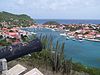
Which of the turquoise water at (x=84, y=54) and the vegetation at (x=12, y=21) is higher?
the turquoise water at (x=84, y=54)

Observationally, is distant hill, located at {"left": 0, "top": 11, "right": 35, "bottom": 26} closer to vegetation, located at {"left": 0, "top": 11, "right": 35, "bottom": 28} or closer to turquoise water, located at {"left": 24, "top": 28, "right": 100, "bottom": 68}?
vegetation, located at {"left": 0, "top": 11, "right": 35, "bottom": 28}

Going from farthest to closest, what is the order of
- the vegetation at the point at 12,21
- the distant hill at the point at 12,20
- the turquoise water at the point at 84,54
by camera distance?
the distant hill at the point at 12,20 → the vegetation at the point at 12,21 → the turquoise water at the point at 84,54

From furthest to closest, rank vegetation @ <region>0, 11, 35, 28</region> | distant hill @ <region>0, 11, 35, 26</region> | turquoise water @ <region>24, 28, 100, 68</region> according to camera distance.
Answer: distant hill @ <region>0, 11, 35, 26</region>, vegetation @ <region>0, 11, 35, 28</region>, turquoise water @ <region>24, 28, 100, 68</region>

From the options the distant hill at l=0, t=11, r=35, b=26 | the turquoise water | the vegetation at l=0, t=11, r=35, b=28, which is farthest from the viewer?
the distant hill at l=0, t=11, r=35, b=26

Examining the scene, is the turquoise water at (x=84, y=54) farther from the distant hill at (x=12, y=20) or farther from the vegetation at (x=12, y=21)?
the distant hill at (x=12, y=20)

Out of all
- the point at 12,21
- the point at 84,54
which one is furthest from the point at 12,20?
the point at 84,54

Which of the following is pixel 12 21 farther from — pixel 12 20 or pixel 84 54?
pixel 84 54

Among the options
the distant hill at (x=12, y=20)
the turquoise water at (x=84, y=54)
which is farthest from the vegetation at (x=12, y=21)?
the turquoise water at (x=84, y=54)

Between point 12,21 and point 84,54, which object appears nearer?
point 84,54

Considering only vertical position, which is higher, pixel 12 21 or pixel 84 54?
pixel 84 54

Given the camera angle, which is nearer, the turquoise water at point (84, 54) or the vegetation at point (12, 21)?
the turquoise water at point (84, 54)

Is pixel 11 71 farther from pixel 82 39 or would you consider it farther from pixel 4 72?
pixel 82 39

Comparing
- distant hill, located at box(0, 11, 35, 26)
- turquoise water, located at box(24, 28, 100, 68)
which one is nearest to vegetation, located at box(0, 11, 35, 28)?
distant hill, located at box(0, 11, 35, 26)
